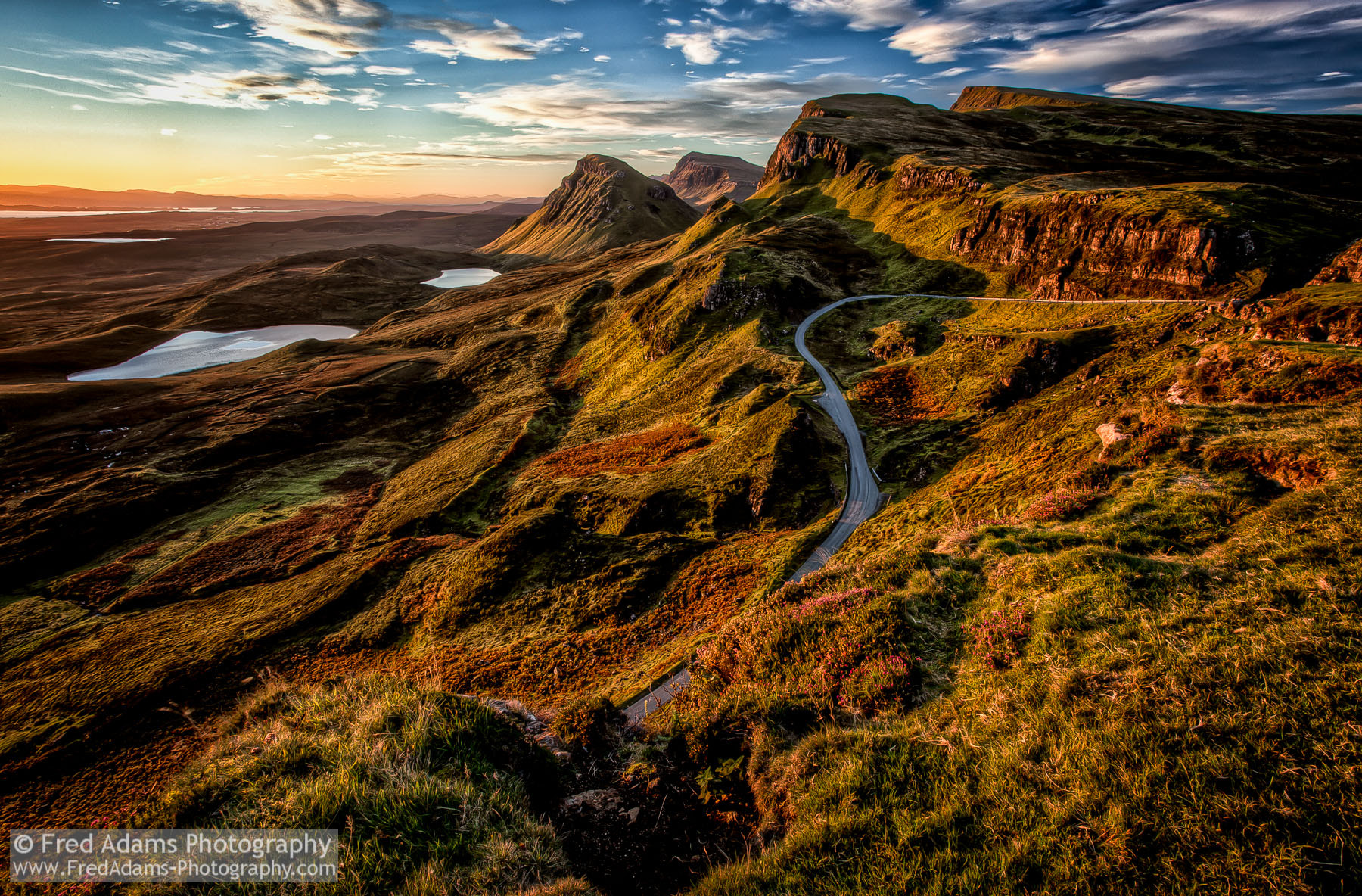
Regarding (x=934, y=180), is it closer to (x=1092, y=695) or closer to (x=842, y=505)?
(x=842, y=505)

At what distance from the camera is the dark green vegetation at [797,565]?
25.8 feet

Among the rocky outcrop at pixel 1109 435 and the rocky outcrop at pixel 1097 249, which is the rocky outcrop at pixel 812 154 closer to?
the rocky outcrop at pixel 1097 249

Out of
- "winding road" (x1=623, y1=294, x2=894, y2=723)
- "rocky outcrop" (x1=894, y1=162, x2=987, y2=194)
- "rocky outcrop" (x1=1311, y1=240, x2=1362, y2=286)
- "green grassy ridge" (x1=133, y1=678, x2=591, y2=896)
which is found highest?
"rocky outcrop" (x1=894, y1=162, x2=987, y2=194)

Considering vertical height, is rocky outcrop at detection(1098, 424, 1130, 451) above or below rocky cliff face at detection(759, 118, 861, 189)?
below

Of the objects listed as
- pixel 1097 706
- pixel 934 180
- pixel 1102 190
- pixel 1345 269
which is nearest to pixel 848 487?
pixel 1097 706

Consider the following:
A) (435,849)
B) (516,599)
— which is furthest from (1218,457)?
(516,599)

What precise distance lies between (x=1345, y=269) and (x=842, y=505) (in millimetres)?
45777

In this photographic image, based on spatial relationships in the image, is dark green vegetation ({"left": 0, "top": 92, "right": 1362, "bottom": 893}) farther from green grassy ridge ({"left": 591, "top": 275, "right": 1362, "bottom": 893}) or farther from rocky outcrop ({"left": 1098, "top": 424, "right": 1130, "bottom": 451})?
rocky outcrop ({"left": 1098, "top": 424, "right": 1130, "bottom": 451})

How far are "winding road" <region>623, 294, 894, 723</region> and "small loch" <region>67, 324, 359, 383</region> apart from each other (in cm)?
14296

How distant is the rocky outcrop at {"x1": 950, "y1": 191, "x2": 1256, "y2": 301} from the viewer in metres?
53.7

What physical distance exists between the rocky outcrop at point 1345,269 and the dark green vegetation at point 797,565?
684cm

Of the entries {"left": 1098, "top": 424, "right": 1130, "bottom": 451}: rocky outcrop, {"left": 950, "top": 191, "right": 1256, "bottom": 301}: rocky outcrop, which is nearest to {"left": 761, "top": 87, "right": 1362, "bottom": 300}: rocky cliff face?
{"left": 950, "top": 191, "right": 1256, "bottom": 301}: rocky outcrop

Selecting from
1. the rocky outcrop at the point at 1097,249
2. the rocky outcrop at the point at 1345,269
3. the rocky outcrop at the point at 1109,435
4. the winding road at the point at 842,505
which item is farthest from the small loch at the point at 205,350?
the rocky outcrop at the point at 1345,269

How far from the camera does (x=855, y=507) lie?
118 ft
